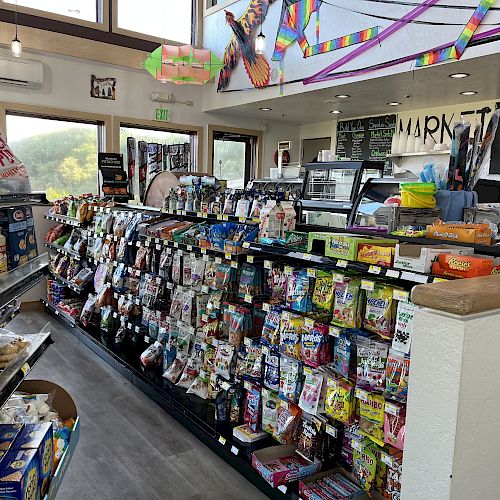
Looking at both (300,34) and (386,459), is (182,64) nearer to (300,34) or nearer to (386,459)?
(300,34)

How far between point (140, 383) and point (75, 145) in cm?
480

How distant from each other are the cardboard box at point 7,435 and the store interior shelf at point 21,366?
24cm

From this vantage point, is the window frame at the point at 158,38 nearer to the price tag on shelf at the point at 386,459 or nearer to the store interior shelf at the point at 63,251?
the store interior shelf at the point at 63,251

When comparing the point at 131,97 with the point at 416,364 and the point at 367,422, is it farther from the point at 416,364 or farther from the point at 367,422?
the point at 416,364

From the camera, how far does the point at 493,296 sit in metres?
1.25

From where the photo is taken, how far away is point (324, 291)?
8.93 feet

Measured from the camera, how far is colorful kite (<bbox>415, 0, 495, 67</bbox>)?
15.1 ft

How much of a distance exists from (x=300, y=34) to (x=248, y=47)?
3.98 feet

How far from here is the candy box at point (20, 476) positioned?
1485 millimetres

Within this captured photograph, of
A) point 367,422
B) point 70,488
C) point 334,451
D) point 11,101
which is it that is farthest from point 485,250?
point 11,101

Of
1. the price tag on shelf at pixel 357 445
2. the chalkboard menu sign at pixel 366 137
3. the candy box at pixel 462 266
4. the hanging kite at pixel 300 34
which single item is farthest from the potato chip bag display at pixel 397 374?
the chalkboard menu sign at pixel 366 137

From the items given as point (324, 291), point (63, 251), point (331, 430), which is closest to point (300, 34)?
point (63, 251)

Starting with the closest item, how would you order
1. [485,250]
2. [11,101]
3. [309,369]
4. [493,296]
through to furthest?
[493,296], [485,250], [309,369], [11,101]

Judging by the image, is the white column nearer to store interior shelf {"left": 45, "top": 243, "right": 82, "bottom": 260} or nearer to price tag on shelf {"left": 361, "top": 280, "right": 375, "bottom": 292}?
price tag on shelf {"left": 361, "top": 280, "right": 375, "bottom": 292}
